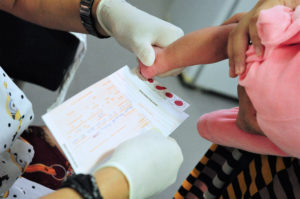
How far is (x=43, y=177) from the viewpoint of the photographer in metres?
0.75

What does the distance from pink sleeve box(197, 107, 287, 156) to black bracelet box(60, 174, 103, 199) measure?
0.30m

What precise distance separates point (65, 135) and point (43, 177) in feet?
1.04

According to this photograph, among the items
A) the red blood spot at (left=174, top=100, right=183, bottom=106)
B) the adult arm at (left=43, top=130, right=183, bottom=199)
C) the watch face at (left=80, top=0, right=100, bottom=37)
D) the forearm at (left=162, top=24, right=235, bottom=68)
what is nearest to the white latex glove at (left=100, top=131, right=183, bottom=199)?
the adult arm at (left=43, top=130, right=183, bottom=199)

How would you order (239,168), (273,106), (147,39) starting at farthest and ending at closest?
(147,39)
(239,168)
(273,106)

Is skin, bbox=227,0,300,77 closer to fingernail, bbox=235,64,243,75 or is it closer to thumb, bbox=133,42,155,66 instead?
fingernail, bbox=235,64,243,75

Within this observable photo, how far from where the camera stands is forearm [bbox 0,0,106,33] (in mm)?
688

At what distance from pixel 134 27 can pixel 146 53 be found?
0.10 m

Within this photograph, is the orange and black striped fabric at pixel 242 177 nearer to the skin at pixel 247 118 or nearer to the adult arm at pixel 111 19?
the skin at pixel 247 118

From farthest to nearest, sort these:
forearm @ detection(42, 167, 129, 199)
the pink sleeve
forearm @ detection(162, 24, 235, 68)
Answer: forearm @ detection(162, 24, 235, 68), the pink sleeve, forearm @ detection(42, 167, 129, 199)

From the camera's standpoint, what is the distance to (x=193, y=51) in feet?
2.14

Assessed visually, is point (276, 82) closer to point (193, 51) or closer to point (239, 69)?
point (239, 69)

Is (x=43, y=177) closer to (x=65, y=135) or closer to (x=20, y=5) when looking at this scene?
(x=65, y=135)

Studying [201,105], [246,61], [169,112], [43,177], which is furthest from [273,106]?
[201,105]

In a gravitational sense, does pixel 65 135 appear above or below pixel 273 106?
below
